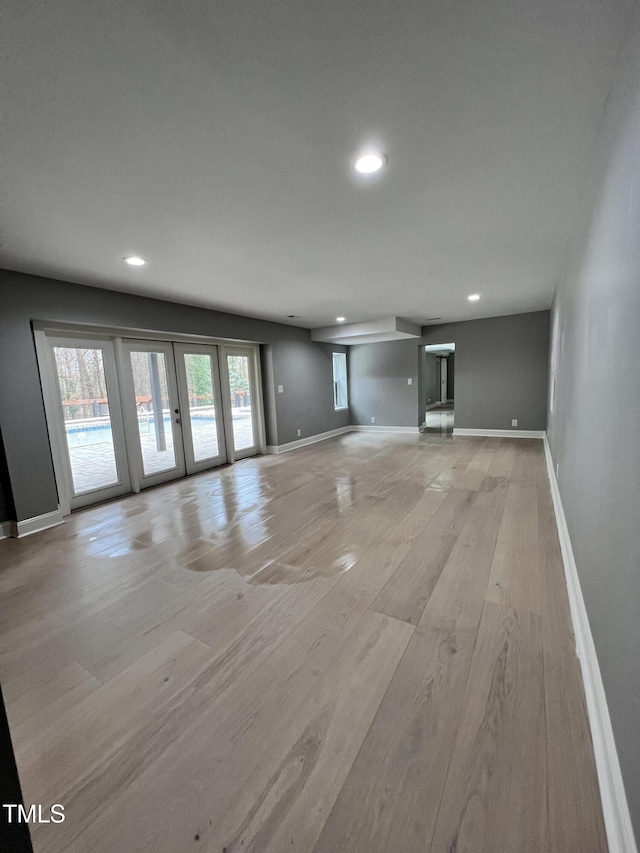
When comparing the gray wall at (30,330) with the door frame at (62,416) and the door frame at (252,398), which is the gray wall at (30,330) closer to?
the door frame at (62,416)

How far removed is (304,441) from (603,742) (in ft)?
20.3

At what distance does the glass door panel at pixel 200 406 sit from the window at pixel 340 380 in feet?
11.4

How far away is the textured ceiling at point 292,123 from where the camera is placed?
3.55ft

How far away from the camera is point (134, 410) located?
14.3ft

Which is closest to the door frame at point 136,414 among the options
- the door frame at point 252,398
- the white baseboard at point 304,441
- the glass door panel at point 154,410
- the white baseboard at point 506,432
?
the glass door panel at point 154,410

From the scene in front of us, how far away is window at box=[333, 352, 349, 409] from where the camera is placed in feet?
27.5

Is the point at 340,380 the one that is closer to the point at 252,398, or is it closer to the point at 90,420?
the point at 252,398

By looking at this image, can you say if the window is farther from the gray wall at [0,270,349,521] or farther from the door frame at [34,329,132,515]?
the door frame at [34,329,132,515]

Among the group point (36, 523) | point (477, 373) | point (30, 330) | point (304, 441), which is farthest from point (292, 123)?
point (477, 373)

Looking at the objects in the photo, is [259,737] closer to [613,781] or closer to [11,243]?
[613,781]

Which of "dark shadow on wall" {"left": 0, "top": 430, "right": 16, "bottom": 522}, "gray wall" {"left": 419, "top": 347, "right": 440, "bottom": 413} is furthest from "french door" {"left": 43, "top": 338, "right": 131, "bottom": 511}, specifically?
"gray wall" {"left": 419, "top": 347, "right": 440, "bottom": 413}

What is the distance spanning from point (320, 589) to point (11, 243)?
3.35 m

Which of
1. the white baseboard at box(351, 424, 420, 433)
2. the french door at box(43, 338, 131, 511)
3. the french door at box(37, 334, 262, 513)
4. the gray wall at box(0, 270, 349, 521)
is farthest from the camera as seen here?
the white baseboard at box(351, 424, 420, 433)

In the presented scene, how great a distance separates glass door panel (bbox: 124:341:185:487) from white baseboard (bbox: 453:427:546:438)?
222 inches
